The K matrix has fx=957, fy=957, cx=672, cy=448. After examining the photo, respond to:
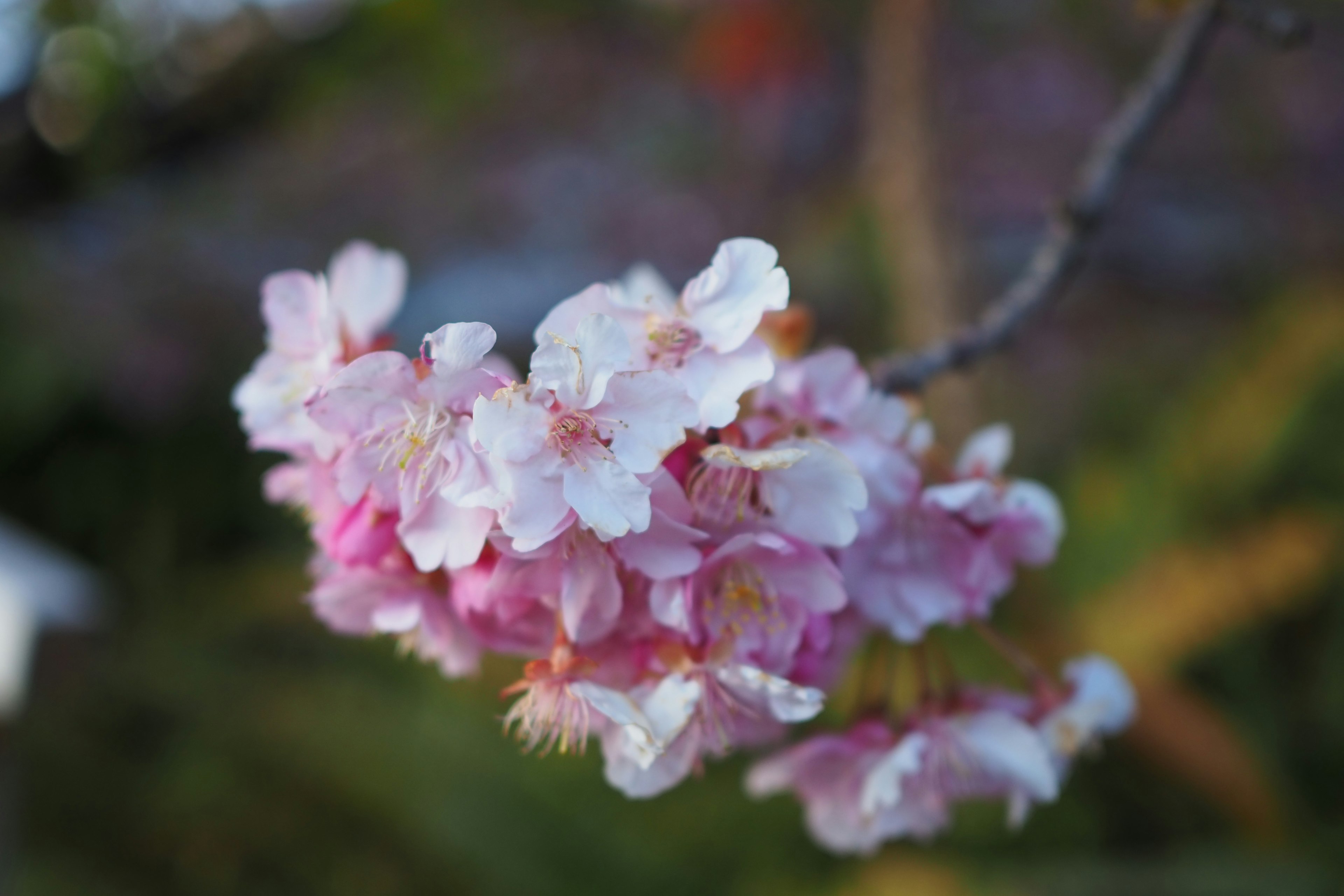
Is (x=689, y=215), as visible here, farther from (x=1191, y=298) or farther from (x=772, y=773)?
(x=772, y=773)

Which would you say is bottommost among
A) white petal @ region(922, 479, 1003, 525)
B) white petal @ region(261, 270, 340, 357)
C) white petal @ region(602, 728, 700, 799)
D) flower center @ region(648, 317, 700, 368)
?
white petal @ region(602, 728, 700, 799)

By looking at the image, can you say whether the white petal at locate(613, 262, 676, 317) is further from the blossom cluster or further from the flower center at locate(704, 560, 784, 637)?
the flower center at locate(704, 560, 784, 637)

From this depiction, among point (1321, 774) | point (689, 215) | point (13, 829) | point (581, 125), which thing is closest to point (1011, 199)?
point (689, 215)

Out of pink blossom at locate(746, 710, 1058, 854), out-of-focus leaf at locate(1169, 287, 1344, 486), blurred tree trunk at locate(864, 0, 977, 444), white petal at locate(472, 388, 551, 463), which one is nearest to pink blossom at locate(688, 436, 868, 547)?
white petal at locate(472, 388, 551, 463)

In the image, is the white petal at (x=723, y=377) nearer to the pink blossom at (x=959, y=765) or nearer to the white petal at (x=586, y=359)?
the white petal at (x=586, y=359)

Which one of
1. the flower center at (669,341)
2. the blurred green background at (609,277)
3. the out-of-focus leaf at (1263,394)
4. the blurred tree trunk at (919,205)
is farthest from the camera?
the out-of-focus leaf at (1263,394)

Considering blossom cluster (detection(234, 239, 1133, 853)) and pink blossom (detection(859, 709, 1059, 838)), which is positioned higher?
blossom cluster (detection(234, 239, 1133, 853))

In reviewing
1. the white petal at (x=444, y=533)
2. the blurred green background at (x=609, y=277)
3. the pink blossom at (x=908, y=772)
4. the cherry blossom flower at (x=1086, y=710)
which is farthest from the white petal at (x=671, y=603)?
the blurred green background at (x=609, y=277)
